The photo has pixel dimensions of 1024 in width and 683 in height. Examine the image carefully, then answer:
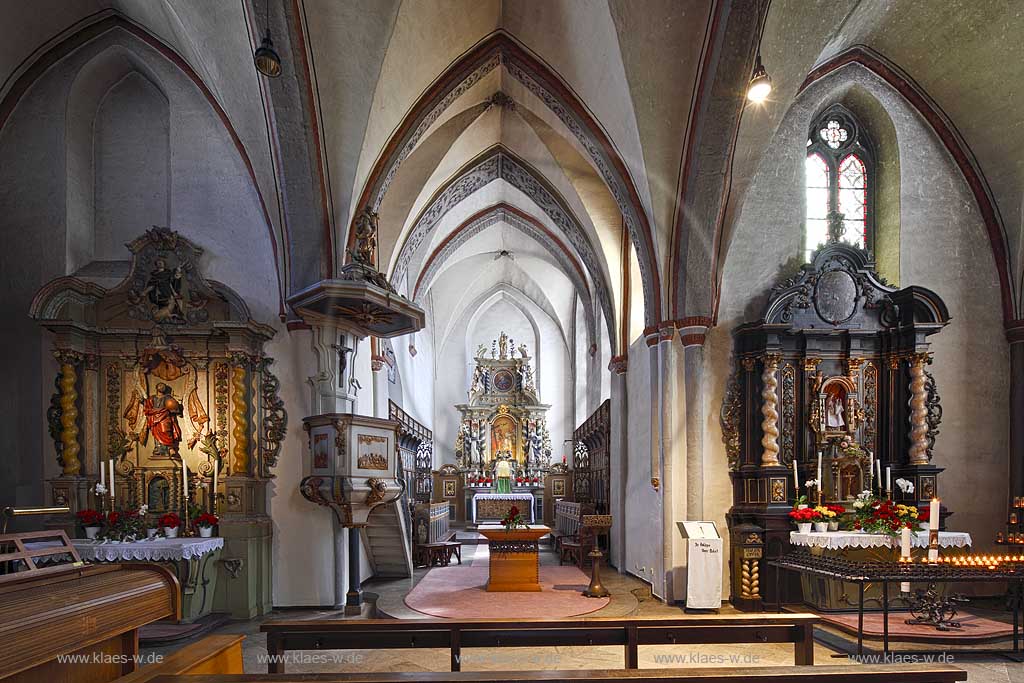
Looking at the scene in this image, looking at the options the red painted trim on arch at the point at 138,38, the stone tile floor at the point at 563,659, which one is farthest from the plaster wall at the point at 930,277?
the red painted trim on arch at the point at 138,38

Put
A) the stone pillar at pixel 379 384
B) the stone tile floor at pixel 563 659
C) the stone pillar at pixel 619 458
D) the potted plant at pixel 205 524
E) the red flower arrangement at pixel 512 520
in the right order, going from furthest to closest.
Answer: the stone pillar at pixel 379 384 → the stone pillar at pixel 619 458 → the red flower arrangement at pixel 512 520 → the potted plant at pixel 205 524 → the stone tile floor at pixel 563 659

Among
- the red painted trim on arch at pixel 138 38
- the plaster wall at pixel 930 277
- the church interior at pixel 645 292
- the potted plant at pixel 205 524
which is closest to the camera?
the church interior at pixel 645 292

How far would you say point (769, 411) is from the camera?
9.71m

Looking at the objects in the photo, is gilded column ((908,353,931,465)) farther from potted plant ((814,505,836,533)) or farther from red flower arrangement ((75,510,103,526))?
red flower arrangement ((75,510,103,526))

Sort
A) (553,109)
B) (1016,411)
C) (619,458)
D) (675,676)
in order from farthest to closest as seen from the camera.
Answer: (619,458)
(553,109)
(1016,411)
(675,676)

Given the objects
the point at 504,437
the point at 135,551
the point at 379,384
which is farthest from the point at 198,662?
the point at 504,437

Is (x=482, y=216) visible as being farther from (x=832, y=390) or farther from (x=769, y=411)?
(x=832, y=390)

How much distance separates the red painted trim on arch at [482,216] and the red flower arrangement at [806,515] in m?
8.55

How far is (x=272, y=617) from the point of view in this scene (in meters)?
9.07

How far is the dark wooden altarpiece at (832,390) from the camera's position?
31.8ft

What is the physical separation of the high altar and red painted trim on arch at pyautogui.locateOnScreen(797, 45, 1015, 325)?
1507cm

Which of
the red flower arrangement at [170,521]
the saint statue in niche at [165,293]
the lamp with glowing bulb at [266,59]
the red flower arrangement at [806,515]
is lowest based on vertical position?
the red flower arrangement at [806,515]

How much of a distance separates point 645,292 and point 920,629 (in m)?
5.51

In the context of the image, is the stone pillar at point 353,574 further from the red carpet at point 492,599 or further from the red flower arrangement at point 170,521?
the red flower arrangement at point 170,521
